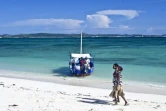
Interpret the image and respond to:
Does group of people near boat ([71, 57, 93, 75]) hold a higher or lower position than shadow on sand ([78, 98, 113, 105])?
higher

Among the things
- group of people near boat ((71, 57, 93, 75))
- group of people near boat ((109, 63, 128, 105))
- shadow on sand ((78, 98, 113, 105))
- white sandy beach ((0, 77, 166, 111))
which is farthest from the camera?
group of people near boat ((71, 57, 93, 75))

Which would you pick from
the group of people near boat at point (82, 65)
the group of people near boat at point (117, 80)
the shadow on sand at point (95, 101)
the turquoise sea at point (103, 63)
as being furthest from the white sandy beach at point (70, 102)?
the group of people near boat at point (82, 65)

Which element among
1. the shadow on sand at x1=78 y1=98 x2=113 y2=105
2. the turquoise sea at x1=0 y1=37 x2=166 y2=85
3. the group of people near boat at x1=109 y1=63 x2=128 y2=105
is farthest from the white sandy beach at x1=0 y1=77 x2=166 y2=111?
the turquoise sea at x1=0 y1=37 x2=166 y2=85

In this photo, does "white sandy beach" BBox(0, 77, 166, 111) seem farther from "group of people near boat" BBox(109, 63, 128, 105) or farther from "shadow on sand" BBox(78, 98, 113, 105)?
"group of people near boat" BBox(109, 63, 128, 105)

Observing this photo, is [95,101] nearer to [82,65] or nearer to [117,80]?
[117,80]

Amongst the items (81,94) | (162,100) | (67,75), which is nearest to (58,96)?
(81,94)

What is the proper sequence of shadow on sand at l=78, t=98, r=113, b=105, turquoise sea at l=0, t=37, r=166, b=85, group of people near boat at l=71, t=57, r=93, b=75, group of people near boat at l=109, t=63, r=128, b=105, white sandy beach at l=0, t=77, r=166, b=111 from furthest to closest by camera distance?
1. turquoise sea at l=0, t=37, r=166, b=85
2. group of people near boat at l=71, t=57, r=93, b=75
3. shadow on sand at l=78, t=98, r=113, b=105
4. group of people near boat at l=109, t=63, r=128, b=105
5. white sandy beach at l=0, t=77, r=166, b=111

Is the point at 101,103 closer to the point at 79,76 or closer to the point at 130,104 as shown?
the point at 130,104

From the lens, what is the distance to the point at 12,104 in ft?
36.9

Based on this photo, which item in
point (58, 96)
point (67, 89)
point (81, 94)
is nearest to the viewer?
point (58, 96)

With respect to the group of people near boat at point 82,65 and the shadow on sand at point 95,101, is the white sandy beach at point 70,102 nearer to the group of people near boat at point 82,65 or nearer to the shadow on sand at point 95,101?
the shadow on sand at point 95,101

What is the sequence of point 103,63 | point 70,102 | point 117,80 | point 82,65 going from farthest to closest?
point 103,63 < point 82,65 < point 70,102 < point 117,80

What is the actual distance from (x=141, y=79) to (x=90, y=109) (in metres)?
10.8

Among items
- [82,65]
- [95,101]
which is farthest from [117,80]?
[82,65]
